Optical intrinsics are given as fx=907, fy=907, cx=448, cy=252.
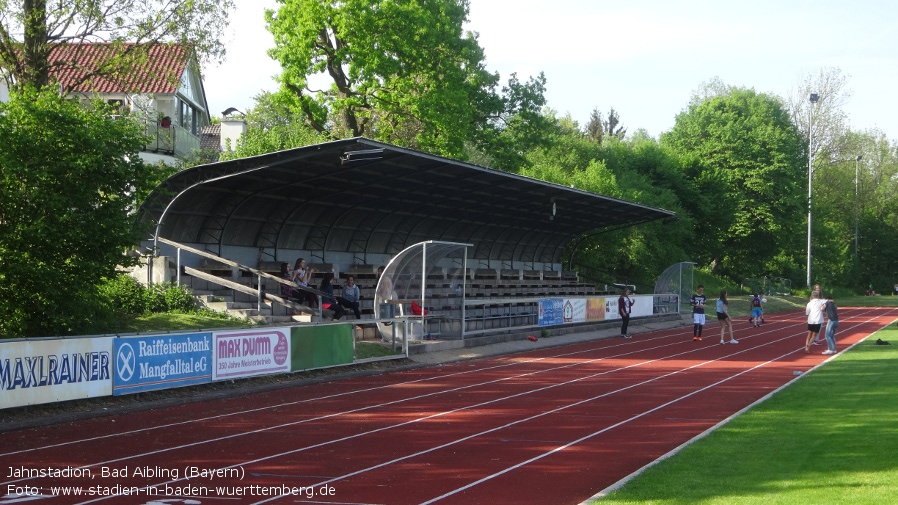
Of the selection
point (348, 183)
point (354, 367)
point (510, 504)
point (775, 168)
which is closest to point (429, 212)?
point (348, 183)

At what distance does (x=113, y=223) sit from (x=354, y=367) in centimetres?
688

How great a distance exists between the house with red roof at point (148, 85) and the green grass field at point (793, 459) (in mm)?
12516

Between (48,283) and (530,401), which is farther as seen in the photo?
(530,401)

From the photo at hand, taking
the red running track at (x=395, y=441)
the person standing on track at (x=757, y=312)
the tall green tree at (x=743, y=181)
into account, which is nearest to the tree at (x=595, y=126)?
the tall green tree at (x=743, y=181)

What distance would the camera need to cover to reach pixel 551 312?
33.5m

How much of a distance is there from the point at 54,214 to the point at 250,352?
456 cm

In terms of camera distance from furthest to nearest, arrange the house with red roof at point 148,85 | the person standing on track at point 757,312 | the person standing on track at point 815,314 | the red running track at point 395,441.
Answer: the person standing on track at point 757,312, the person standing on track at point 815,314, the house with red roof at point 148,85, the red running track at point 395,441

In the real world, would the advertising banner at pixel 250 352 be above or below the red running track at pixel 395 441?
above

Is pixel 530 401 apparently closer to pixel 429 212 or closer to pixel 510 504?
pixel 510 504

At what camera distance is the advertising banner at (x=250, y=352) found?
17353 millimetres

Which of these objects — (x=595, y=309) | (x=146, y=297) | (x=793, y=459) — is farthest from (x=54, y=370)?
(x=595, y=309)

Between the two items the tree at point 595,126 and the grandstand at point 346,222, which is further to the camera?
the tree at point 595,126

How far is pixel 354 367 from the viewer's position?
838 inches

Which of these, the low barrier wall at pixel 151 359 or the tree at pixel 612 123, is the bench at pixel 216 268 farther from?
the tree at pixel 612 123
